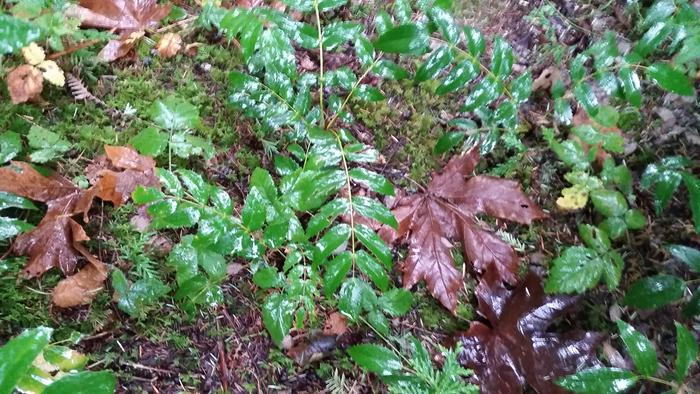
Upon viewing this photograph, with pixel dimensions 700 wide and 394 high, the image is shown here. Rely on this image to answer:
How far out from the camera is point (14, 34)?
109cm

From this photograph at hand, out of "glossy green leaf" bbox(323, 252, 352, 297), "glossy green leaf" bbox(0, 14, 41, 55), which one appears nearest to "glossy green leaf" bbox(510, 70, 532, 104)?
"glossy green leaf" bbox(323, 252, 352, 297)

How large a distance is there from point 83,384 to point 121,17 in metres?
1.62

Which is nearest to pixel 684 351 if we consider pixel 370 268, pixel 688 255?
pixel 688 255

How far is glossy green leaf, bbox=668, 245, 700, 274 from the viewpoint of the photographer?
1854 mm

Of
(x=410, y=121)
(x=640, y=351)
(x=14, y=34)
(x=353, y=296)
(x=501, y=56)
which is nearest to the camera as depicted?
(x=14, y=34)

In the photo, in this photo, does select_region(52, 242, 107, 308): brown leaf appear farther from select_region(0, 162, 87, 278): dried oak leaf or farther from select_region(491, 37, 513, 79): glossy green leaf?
select_region(491, 37, 513, 79): glossy green leaf

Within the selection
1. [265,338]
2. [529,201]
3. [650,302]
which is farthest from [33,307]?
[650,302]

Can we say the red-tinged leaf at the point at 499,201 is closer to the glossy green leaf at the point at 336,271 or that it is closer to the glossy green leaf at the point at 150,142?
the glossy green leaf at the point at 336,271

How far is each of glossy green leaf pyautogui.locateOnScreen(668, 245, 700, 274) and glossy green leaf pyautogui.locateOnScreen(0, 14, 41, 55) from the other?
2.19m

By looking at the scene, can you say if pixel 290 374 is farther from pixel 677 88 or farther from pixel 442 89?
pixel 677 88

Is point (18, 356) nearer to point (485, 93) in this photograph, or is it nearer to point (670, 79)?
point (485, 93)

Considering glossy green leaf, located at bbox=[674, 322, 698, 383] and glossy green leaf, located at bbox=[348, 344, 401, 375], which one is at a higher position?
glossy green leaf, located at bbox=[674, 322, 698, 383]

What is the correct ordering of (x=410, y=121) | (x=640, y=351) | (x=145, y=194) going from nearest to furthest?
1. (x=145, y=194)
2. (x=640, y=351)
3. (x=410, y=121)

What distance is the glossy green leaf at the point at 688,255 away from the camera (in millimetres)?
1854
